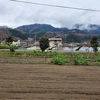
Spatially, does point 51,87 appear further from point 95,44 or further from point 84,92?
point 95,44

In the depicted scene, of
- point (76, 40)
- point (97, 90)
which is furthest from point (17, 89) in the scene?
point (76, 40)

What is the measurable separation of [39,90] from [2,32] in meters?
117

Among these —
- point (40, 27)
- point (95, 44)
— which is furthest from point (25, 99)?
point (40, 27)

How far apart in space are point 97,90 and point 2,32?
116836 mm

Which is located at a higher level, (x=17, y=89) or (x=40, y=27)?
(x=40, y=27)

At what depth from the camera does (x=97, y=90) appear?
896 cm

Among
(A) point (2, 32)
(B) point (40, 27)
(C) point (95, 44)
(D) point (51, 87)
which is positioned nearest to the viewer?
Answer: (D) point (51, 87)

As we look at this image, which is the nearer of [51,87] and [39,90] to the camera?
[39,90]

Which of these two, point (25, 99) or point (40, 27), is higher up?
point (40, 27)

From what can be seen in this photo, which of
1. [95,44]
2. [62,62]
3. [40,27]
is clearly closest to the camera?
[62,62]

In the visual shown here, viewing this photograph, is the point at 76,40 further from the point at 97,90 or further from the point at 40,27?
the point at 97,90

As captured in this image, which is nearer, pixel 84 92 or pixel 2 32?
pixel 84 92

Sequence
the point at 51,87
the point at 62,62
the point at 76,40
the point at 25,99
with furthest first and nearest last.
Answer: the point at 76,40 < the point at 62,62 < the point at 51,87 < the point at 25,99

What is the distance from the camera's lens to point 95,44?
135 ft
